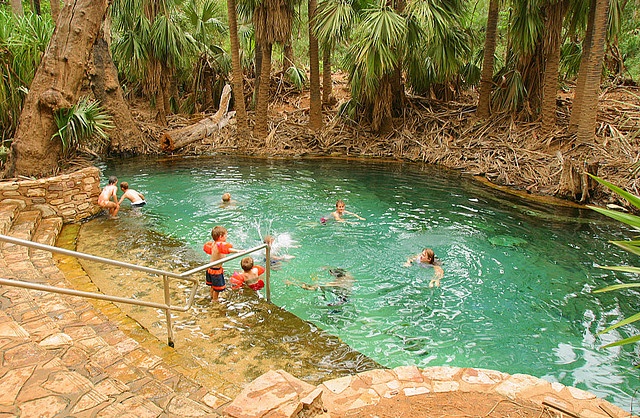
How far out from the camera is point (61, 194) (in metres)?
9.72

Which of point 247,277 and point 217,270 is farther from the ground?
point 217,270

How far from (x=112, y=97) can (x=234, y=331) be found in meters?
Answer: 13.7

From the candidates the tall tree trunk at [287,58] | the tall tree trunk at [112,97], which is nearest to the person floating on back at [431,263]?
the tall tree trunk at [112,97]

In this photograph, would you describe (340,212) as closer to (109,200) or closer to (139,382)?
(109,200)

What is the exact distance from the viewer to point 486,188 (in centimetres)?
1355

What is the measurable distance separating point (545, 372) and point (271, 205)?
777 centimetres

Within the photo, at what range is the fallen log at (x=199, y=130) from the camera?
1772 centimetres

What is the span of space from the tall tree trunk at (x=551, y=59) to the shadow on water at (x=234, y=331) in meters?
12.0

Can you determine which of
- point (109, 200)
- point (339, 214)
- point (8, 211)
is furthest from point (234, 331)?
point (109, 200)

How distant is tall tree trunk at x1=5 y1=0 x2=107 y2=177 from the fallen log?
6614 millimetres

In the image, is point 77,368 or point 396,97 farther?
point 396,97

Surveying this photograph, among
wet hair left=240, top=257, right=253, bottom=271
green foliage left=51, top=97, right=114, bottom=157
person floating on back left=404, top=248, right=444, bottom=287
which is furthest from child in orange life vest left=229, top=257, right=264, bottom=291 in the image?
green foliage left=51, top=97, right=114, bottom=157

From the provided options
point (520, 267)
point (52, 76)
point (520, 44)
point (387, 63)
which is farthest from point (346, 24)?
point (520, 267)

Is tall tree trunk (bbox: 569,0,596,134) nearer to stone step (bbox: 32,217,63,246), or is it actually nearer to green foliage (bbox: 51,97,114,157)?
green foliage (bbox: 51,97,114,157)
